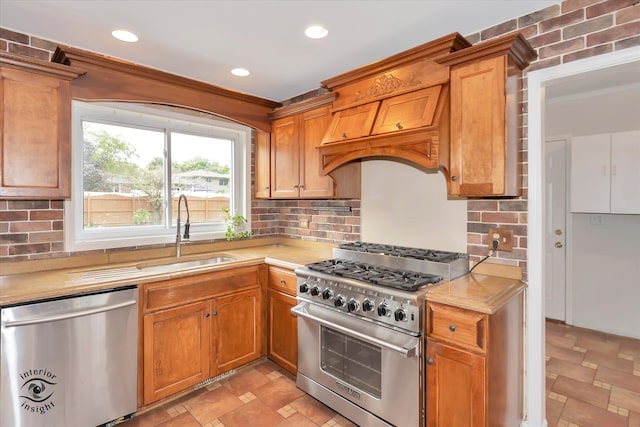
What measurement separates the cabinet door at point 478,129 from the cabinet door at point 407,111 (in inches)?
5.3

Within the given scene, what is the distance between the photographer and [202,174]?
11.0 feet

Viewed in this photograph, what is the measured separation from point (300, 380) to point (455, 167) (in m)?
1.86

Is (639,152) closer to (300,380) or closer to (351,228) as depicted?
(351,228)

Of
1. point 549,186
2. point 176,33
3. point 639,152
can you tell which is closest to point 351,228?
point 176,33

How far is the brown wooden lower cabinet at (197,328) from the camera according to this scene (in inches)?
89.4

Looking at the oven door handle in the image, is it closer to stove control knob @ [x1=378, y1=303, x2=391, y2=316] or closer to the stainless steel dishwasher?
stove control knob @ [x1=378, y1=303, x2=391, y2=316]

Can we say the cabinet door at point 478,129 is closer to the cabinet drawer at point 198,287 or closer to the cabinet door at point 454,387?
the cabinet door at point 454,387

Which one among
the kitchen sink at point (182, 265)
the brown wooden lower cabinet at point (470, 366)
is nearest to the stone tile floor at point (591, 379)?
the brown wooden lower cabinet at point (470, 366)

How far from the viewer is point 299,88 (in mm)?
3232

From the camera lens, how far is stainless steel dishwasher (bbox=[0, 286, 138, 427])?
5.87 ft

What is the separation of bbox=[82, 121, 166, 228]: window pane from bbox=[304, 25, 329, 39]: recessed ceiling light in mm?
1676

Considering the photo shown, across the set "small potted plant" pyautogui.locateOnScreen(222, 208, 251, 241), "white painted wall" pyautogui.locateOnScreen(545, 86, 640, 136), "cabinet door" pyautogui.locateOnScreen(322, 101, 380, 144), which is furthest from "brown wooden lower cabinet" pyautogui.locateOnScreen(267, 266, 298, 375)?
"white painted wall" pyautogui.locateOnScreen(545, 86, 640, 136)

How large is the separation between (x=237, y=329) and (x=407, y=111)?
209cm

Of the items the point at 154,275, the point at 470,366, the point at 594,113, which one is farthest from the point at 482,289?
the point at 594,113
